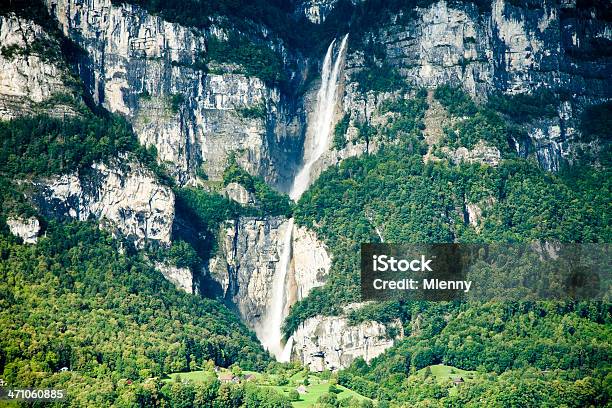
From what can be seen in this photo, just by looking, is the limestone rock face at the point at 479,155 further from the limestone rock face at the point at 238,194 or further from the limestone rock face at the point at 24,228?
the limestone rock face at the point at 24,228

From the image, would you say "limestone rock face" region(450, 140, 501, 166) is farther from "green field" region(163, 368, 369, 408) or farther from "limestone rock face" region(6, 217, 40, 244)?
"limestone rock face" region(6, 217, 40, 244)

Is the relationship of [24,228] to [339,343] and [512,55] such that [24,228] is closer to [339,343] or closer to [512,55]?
[339,343]

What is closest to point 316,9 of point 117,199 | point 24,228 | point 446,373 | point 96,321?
point 117,199

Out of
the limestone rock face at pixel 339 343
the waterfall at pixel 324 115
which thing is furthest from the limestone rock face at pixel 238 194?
the limestone rock face at pixel 339 343

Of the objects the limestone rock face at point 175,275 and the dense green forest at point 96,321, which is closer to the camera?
the dense green forest at point 96,321

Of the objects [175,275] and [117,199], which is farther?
[175,275]
